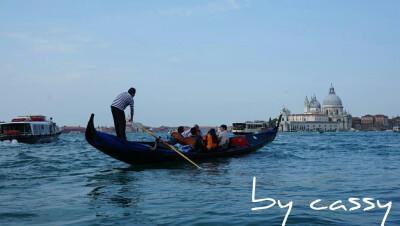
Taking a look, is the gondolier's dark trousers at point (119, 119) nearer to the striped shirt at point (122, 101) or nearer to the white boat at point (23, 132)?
the striped shirt at point (122, 101)

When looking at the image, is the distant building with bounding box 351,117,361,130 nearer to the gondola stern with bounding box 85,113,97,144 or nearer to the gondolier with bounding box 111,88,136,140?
the gondolier with bounding box 111,88,136,140

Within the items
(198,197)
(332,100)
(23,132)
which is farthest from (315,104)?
(198,197)

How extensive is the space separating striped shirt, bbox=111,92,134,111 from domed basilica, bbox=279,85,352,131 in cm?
12663

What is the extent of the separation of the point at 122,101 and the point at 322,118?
455ft

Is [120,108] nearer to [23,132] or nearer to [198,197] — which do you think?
[198,197]

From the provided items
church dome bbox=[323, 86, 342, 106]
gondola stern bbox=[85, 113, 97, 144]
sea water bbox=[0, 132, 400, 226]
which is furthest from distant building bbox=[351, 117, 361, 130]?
gondola stern bbox=[85, 113, 97, 144]

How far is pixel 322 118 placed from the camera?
14138 centimetres

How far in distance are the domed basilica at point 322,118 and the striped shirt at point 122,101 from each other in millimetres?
126631

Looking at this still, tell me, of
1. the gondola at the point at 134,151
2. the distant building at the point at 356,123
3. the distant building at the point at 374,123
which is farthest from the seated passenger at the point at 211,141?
the distant building at the point at 374,123

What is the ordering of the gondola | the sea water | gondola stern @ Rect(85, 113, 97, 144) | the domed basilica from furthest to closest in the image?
1. the domed basilica
2. the gondola
3. gondola stern @ Rect(85, 113, 97, 144)
4. the sea water

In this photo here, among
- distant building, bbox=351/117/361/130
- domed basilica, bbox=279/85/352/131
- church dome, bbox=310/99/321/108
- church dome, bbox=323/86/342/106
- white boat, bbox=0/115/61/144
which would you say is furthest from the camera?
distant building, bbox=351/117/361/130

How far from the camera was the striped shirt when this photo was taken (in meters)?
8.95

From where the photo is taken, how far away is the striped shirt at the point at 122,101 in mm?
8953

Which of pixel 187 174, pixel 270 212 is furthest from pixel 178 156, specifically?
pixel 270 212
